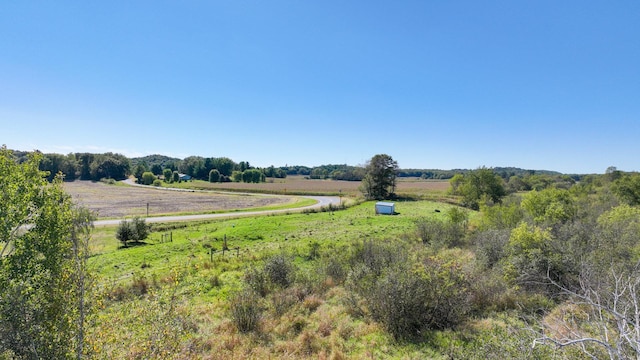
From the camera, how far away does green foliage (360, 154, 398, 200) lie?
6145cm

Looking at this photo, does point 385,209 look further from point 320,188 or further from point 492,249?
point 320,188

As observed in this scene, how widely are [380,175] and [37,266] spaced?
59268mm

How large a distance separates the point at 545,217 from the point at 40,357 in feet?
84.3

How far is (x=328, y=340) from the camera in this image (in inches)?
350

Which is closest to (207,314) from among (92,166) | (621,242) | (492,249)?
(492,249)

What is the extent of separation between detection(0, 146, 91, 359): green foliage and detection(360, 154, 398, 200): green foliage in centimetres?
5842

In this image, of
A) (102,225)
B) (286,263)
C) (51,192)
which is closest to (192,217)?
(102,225)

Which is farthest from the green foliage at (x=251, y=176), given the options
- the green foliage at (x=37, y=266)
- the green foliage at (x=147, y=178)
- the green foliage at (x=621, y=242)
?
the green foliage at (x=37, y=266)

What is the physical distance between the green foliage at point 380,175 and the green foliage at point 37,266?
5842 centimetres

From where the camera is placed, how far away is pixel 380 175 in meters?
61.5

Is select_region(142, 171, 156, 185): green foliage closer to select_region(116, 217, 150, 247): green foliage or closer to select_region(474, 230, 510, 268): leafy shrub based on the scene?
select_region(116, 217, 150, 247): green foliage

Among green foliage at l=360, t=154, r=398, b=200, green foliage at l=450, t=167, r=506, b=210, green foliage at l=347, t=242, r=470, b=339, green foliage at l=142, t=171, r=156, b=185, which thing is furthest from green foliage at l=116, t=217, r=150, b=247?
green foliage at l=142, t=171, r=156, b=185

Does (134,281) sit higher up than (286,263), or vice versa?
(286,263)

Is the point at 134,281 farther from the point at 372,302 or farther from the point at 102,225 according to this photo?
the point at 102,225
